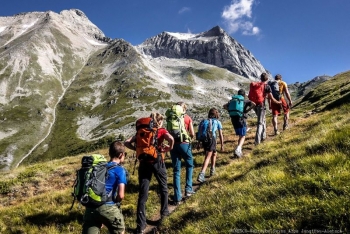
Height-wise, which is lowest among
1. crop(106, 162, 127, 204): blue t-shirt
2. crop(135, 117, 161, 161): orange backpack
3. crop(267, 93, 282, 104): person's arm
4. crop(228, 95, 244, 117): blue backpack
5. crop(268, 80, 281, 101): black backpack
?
crop(106, 162, 127, 204): blue t-shirt

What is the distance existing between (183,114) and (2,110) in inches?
8582

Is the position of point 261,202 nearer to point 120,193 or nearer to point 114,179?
point 120,193

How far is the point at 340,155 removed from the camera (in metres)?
6.07

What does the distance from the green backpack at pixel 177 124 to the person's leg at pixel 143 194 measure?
6.62ft

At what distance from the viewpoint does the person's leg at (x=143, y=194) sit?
7.88m

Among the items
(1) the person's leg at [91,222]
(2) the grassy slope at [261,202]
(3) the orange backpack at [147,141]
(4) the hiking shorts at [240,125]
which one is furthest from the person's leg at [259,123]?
(1) the person's leg at [91,222]

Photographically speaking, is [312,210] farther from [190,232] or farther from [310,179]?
[190,232]

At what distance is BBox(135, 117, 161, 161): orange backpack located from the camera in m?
8.22

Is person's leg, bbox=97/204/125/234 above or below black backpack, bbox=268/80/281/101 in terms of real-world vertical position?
below

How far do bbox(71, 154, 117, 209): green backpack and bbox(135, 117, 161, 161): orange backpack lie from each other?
204 cm

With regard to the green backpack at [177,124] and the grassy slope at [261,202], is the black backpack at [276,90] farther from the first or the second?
the green backpack at [177,124]

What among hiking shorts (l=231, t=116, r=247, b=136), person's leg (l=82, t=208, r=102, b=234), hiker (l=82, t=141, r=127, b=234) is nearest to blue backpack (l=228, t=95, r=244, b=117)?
hiking shorts (l=231, t=116, r=247, b=136)

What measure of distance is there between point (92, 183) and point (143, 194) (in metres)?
2.43

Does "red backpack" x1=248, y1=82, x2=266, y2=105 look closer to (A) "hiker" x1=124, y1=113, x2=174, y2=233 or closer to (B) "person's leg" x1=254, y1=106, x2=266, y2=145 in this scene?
(B) "person's leg" x1=254, y1=106, x2=266, y2=145
